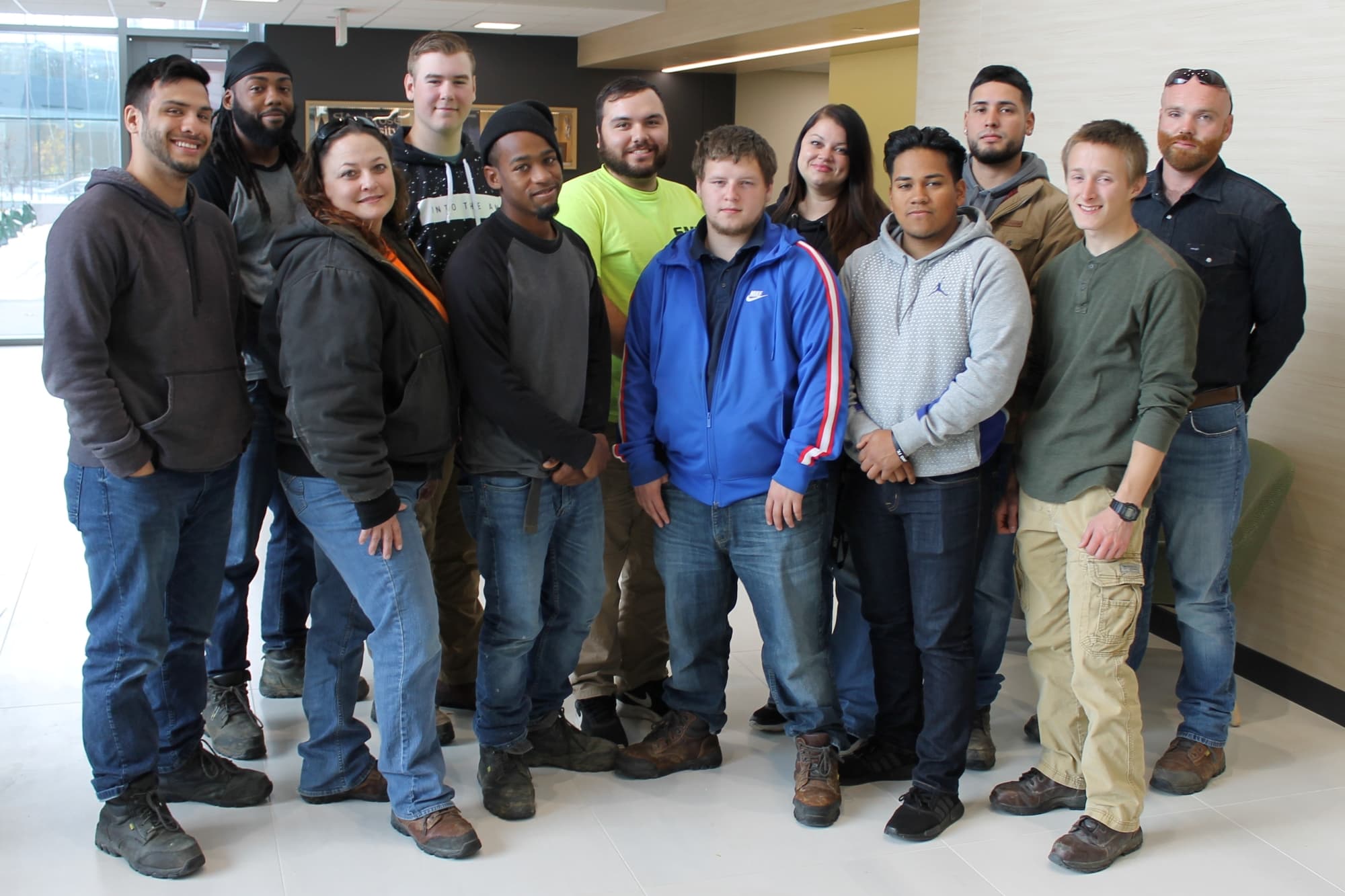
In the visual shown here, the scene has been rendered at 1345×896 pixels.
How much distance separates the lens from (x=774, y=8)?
829 centimetres

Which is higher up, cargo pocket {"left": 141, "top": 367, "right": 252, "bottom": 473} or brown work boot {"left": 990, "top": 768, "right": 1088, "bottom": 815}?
cargo pocket {"left": 141, "top": 367, "right": 252, "bottom": 473}

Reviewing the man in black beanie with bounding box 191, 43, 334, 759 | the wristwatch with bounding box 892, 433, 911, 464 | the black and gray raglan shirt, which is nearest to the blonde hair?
the man in black beanie with bounding box 191, 43, 334, 759

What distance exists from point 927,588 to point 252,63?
2.17 metres

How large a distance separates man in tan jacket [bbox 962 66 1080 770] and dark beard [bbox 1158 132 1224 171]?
0.35 m

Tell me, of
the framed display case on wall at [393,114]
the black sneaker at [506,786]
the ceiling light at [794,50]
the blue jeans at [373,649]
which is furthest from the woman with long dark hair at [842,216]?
the framed display case on wall at [393,114]

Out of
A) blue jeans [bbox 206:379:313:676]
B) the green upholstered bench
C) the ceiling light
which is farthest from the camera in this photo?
the ceiling light

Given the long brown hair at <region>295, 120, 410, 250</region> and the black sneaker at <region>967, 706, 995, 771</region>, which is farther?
the black sneaker at <region>967, 706, 995, 771</region>

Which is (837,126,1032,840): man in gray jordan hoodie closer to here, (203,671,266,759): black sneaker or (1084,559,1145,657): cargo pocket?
(1084,559,1145,657): cargo pocket

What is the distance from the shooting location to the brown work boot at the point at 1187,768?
3098 millimetres

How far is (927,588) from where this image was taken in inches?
111

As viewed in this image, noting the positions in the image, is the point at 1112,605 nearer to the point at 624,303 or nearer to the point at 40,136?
the point at 624,303

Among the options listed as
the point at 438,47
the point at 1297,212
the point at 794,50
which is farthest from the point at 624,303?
the point at 794,50

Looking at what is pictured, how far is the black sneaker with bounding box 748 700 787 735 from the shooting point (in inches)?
134

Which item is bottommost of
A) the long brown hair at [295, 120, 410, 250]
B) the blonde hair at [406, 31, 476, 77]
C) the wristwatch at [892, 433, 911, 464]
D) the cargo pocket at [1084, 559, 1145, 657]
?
the cargo pocket at [1084, 559, 1145, 657]
